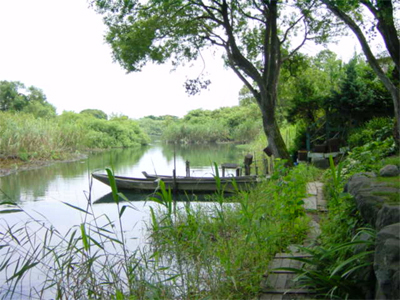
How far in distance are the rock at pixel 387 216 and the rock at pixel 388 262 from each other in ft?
0.53

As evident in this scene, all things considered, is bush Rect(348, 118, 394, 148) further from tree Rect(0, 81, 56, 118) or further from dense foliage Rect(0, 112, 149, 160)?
tree Rect(0, 81, 56, 118)

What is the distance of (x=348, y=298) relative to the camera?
2592 mm

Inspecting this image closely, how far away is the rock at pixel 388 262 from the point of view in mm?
1985

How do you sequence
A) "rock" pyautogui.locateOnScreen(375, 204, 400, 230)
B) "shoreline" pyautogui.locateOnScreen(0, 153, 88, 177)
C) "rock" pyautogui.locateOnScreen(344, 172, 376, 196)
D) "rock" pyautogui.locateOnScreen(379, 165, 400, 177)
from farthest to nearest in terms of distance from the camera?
"shoreline" pyautogui.locateOnScreen(0, 153, 88, 177) < "rock" pyautogui.locateOnScreen(379, 165, 400, 177) < "rock" pyautogui.locateOnScreen(344, 172, 376, 196) < "rock" pyautogui.locateOnScreen(375, 204, 400, 230)

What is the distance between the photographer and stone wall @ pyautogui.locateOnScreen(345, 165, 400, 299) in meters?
2.02

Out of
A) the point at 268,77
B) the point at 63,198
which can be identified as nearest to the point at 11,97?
the point at 63,198

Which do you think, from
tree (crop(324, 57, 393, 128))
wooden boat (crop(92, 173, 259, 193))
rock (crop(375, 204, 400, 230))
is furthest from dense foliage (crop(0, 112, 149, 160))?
rock (crop(375, 204, 400, 230))

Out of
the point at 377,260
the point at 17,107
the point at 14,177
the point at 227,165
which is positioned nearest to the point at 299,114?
the point at 227,165

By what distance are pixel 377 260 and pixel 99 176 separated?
40.7 ft

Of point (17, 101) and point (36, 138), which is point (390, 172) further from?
point (17, 101)

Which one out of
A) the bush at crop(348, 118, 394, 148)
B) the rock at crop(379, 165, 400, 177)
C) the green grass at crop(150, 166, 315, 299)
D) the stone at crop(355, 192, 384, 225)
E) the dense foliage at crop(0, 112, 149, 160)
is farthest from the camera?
the dense foliage at crop(0, 112, 149, 160)

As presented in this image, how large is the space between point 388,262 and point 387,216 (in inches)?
14.8

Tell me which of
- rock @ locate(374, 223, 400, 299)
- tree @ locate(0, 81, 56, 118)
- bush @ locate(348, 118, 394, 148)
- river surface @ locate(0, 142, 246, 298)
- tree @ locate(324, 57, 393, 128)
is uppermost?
tree @ locate(0, 81, 56, 118)

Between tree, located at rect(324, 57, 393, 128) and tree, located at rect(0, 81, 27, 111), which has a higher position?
tree, located at rect(0, 81, 27, 111)
